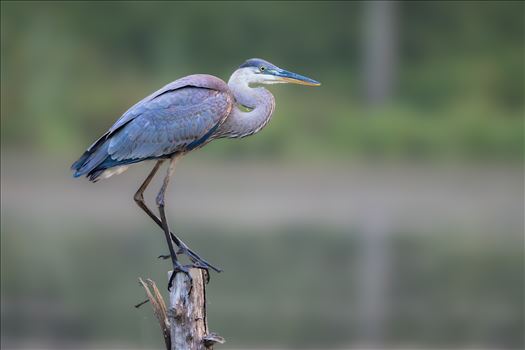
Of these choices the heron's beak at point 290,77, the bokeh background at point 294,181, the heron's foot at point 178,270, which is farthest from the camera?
the bokeh background at point 294,181

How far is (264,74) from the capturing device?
21.1 feet

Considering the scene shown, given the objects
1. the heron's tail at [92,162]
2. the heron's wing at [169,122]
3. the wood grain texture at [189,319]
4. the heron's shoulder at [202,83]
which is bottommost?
the wood grain texture at [189,319]

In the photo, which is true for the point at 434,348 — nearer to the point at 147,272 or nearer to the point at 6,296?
the point at 147,272

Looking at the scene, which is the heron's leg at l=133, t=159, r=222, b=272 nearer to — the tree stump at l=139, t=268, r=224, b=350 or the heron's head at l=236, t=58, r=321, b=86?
the tree stump at l=139, t=268, r=224, b=350

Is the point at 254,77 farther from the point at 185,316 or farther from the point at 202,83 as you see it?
the point at 185,316

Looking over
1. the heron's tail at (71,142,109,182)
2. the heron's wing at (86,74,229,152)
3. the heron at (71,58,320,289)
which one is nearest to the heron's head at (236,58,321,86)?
the heron at (71,58,320,289)

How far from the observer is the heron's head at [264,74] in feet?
21.1

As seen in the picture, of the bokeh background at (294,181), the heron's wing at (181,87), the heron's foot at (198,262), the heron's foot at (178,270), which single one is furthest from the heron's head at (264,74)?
the bokeh background at (294,181)

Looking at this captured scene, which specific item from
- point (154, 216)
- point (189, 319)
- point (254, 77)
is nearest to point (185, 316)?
point (189, 319)

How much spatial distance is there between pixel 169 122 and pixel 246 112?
1.50 feet

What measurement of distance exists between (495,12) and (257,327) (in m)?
11.0

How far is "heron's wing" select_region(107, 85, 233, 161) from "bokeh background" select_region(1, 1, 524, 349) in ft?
10.7

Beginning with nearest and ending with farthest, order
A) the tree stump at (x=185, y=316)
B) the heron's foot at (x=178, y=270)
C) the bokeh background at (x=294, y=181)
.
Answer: the tree stump at (x=185, y=316) → the heron's foot at (x=178, y=270) → the bokeh background at (x=294, y=181)

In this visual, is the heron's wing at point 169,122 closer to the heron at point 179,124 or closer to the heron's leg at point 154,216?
the heron at point 179,124
